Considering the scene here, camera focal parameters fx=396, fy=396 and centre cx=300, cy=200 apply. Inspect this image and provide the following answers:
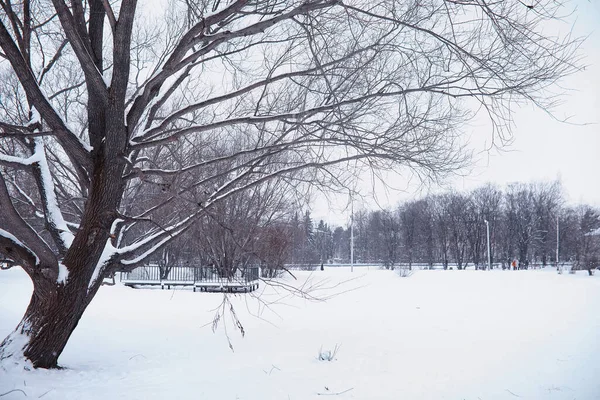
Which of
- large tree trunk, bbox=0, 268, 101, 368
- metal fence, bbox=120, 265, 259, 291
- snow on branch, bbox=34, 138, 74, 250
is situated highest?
snow on branch, bbox=34, 138, 74, 250

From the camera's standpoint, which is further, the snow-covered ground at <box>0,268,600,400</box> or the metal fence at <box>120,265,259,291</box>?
the metal fence at <box>120,265,259,291</box>

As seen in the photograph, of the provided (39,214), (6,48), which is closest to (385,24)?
(6,48)

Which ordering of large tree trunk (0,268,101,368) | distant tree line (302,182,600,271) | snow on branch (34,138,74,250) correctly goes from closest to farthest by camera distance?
large tree trunk (0,268,101,368)
snow on branch (34,138,74,250)
distant tree line (302,182,600,271)

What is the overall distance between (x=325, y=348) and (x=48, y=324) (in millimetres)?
4257

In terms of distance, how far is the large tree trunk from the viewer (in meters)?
4.63

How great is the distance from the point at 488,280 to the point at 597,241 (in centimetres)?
1917

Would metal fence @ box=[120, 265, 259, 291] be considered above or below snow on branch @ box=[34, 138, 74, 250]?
below

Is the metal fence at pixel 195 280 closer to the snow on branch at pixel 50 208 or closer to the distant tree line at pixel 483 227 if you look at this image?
the snow on branch at pixel 50 208

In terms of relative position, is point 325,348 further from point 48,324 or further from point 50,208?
point 50,208

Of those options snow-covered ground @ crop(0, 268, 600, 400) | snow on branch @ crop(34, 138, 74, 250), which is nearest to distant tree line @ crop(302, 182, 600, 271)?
snow-covered ground @ crop(0, 268, 600, 400)

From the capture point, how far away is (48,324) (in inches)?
185

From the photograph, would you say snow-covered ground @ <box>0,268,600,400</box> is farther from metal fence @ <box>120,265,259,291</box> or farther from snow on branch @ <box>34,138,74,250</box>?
metal fence @ <box>120,265,259,291</box>

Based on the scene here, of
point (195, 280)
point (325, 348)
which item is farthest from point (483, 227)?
point (325, 348)

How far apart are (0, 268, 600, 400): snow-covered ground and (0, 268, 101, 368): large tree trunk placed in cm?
26
